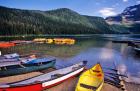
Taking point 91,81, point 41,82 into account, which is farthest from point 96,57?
point 41,82

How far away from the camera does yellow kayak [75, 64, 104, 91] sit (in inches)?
842

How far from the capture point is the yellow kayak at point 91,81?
21.4 meters

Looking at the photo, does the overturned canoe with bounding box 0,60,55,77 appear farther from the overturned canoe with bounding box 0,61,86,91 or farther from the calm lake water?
the calm lake water

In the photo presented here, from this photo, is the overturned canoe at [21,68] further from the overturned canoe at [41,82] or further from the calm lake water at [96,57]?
the calm lake water at [96,57]

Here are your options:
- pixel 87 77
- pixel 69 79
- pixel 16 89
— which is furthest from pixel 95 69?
pixel 16 89

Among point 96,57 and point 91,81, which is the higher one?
point 91,81

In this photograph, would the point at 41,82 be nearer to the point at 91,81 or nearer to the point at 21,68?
the point at 91,81

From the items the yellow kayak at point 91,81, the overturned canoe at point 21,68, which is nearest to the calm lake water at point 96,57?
the overturned canoe at point 21,68

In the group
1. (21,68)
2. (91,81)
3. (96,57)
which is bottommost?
(96,57)

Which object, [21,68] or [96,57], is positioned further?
[96,57]

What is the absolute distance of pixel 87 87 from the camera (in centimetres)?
2197

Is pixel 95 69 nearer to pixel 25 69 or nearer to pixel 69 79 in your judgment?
pixel 69 79

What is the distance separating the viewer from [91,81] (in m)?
23.7

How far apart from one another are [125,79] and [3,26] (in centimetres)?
16687
